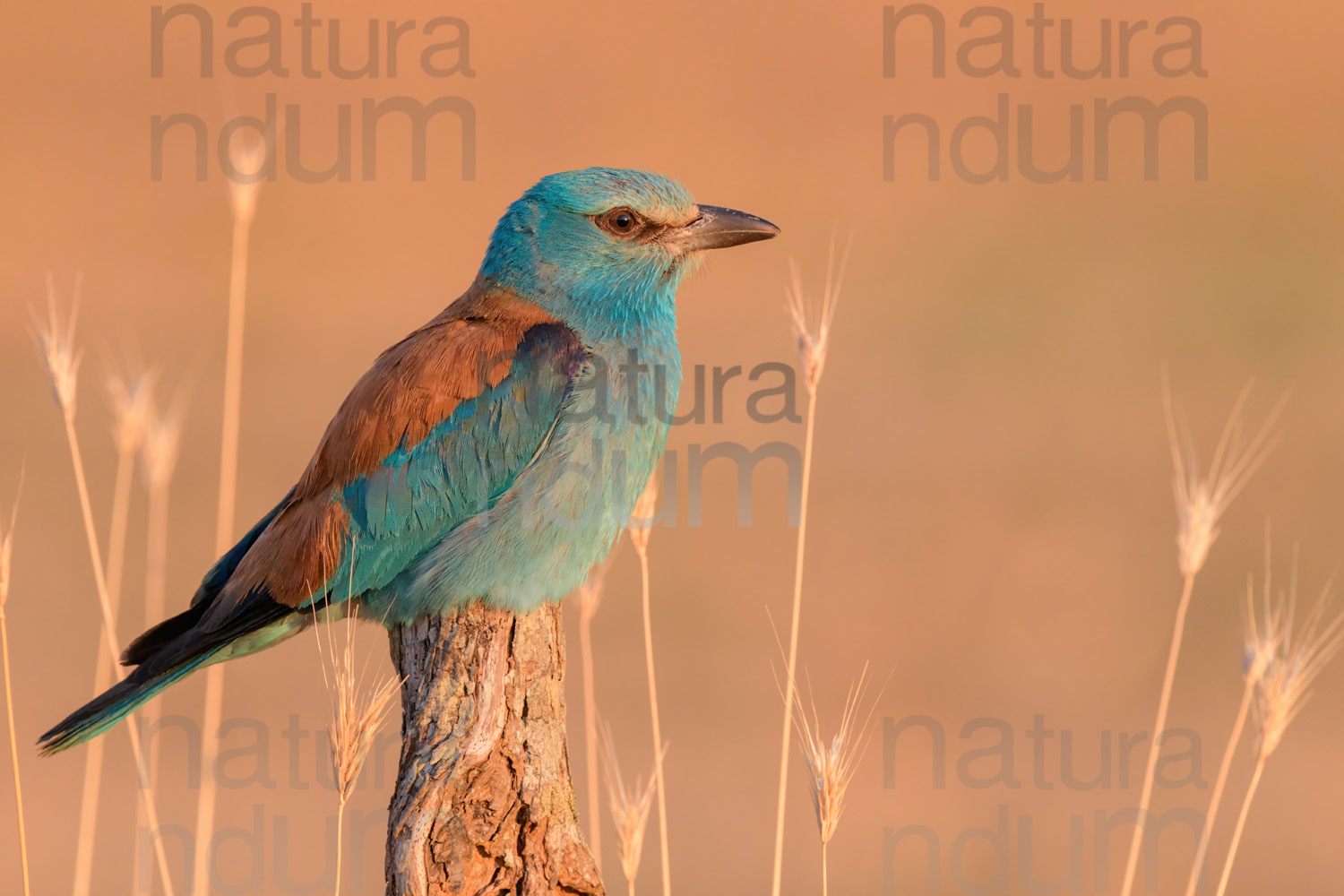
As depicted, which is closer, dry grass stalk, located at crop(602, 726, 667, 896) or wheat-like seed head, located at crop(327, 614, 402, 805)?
wheat-like seed head, located at crop(327, 614, 402, 805)

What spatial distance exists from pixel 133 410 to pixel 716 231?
2.10m

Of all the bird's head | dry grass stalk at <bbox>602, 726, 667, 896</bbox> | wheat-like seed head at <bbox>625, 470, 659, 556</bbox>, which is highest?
the bird's head

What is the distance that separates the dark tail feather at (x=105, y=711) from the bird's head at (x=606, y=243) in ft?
5.75

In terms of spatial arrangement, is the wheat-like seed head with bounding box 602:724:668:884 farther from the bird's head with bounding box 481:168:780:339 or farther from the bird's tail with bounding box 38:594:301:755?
the bird's head with bounding box 481:168:780:339

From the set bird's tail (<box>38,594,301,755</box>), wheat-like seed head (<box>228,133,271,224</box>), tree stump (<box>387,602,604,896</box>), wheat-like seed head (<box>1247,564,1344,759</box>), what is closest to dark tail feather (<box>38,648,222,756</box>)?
bird's tail (<box>38,594,301,755</box>)

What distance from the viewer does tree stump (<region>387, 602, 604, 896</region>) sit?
12.3 feet

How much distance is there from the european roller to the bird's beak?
481 millimetres

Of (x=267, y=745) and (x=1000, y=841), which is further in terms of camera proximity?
(x=267, y=745)

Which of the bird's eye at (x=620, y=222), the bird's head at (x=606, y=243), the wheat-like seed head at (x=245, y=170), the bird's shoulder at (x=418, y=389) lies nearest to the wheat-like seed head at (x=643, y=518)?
the bird's shoulder at (x=418, y=389)

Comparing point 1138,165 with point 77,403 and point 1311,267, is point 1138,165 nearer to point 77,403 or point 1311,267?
point 1311,267

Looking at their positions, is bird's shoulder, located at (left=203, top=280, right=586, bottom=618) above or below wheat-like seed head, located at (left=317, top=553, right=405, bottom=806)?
above

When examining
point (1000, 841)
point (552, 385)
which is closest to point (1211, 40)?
point (1000, 841)

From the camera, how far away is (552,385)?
4.68 meters

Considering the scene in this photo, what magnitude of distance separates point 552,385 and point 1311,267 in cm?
1181
